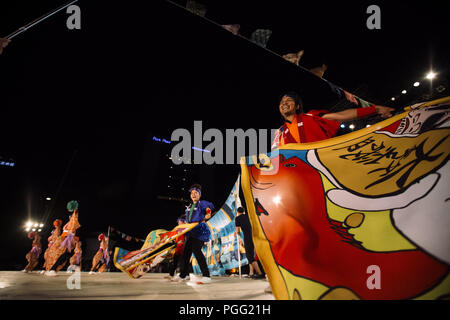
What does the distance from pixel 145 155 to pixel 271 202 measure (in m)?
15.1

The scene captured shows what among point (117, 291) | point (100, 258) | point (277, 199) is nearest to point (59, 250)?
point (100, 258)

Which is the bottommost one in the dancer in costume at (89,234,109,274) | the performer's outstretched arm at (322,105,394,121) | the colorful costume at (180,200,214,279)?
the dancer in costume at (89,234,109,274)

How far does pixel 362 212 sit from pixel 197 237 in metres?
2.91

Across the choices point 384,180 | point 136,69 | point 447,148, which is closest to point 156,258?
point 384,180

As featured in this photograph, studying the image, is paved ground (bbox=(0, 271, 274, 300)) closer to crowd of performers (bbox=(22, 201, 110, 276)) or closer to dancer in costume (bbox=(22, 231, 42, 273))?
crowd of performers (bbox=(22, 201, 110, 276))

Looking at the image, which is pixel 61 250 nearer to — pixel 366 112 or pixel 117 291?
pixel 117 291

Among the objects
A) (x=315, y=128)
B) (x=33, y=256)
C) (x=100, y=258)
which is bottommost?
(x=100, y=258)

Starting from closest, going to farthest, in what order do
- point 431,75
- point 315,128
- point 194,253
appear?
point 315,128 → point 194,253 → point 431,75

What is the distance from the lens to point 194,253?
3.39 m

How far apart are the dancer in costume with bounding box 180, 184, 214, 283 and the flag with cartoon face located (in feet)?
7.47

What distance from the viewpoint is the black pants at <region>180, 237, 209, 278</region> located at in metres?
3.22

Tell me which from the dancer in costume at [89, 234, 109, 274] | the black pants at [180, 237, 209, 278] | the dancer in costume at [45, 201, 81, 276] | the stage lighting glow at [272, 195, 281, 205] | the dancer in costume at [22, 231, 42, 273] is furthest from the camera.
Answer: the dancer in costume at [89, 234, 109, 274]

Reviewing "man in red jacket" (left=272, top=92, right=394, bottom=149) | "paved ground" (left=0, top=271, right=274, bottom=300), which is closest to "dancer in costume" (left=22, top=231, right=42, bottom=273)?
"paved ground" (left=0, top=271, right=274, bottom=300)
